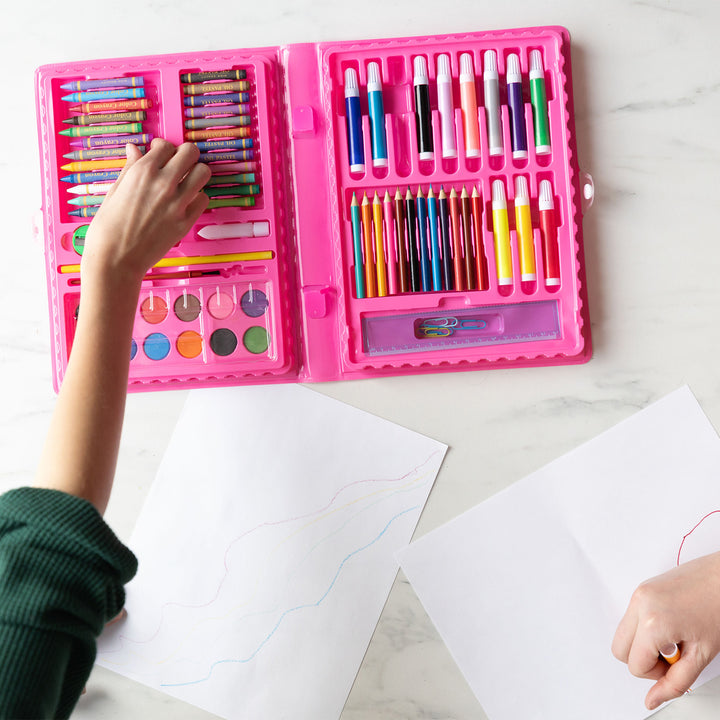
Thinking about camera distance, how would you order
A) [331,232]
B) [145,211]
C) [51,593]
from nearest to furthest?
[51,593]
[145,211]
[331,232]

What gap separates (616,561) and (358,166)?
48cm

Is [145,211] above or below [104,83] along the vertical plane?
below

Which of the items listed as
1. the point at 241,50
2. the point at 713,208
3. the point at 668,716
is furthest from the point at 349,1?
the point at 668,716

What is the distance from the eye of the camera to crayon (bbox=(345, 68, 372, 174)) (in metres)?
0.69

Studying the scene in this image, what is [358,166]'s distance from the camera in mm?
688

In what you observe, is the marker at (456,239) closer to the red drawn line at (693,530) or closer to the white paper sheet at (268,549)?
the white paper sheet at (268,549)

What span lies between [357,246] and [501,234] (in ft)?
0.47

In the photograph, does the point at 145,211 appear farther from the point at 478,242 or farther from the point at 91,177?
the point at 478,242

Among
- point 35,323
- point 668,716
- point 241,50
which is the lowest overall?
point 668,716

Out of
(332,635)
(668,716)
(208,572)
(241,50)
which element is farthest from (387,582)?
(241,50)

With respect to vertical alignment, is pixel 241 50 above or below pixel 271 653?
above

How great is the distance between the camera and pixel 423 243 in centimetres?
69

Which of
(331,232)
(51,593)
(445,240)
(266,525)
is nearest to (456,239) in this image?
(445,240)

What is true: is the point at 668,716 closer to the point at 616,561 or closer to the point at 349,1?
the point at 616,561
